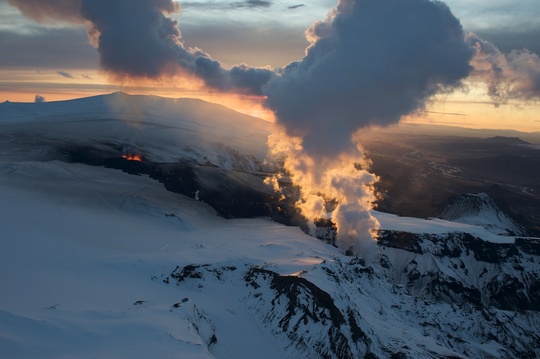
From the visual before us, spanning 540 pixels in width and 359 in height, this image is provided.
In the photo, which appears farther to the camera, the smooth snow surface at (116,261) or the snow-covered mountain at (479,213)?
the snow-covered mountain at (479,213)

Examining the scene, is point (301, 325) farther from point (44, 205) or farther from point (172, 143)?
point (172, 143)

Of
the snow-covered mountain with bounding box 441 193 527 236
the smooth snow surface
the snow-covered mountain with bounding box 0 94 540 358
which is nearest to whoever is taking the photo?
the smooth snow surface

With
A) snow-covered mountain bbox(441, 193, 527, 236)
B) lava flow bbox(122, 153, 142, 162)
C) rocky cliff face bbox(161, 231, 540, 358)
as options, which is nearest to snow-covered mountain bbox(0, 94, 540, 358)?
rocky cliff face bbox(161, 231, 540, 358)

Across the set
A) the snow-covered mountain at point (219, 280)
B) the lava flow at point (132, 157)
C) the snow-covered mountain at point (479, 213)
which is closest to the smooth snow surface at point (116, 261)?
the snow-covered mountain at point (219, 280)

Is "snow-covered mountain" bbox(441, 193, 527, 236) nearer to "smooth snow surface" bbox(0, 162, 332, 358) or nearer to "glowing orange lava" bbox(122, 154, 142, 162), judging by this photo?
"smooth snow surface" bbox(0, 162, 332, 358)

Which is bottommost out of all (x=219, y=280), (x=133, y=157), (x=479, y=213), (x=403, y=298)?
(x=403, y=298)

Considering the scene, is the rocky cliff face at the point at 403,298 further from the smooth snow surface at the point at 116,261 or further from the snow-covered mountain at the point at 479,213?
the snow-covered mountain at the point at 479,213

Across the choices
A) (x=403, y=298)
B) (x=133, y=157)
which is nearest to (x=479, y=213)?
(x=403, y=298)

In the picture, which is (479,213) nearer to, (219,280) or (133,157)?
(219,280)
